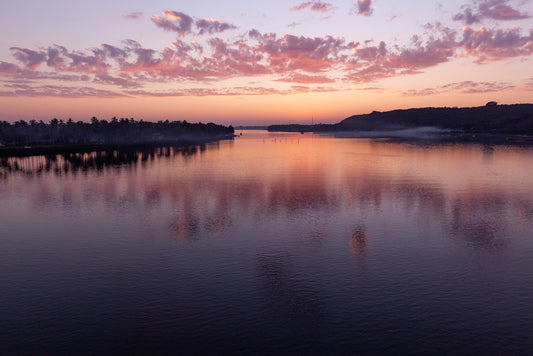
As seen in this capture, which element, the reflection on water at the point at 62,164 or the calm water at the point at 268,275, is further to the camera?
the reflection on water at the point at 62,164

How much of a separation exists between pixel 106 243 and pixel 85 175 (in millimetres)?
65872

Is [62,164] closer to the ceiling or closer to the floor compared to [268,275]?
closer to the ceiling

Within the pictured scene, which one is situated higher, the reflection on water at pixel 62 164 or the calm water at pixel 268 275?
the reflection on water at pixel 62 164

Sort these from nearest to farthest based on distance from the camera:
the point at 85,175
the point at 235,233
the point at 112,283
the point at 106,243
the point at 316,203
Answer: the point at 112,283 < the point at 106,243 < the point at 235,233 < the point at 316,203 < the point at 85,175

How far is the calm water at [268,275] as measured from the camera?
21344 mm

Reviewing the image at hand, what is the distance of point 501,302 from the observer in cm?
2480

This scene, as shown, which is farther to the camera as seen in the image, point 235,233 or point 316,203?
point 316,203

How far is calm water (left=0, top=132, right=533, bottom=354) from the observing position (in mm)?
21344

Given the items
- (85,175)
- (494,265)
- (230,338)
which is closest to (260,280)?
(230,338)

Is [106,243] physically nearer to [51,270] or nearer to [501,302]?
[51,270]

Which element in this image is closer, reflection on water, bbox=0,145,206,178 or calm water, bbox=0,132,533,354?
calm water, bbox=0,132,533,354

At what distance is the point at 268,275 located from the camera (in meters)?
29.4

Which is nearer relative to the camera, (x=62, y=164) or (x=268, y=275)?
(x=268, y=275)

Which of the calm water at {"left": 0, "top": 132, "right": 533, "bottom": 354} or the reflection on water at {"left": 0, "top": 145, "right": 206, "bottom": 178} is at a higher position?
the reflection on water at {"left": 0, "top": 145, "right": 206, "bottom": 178}
